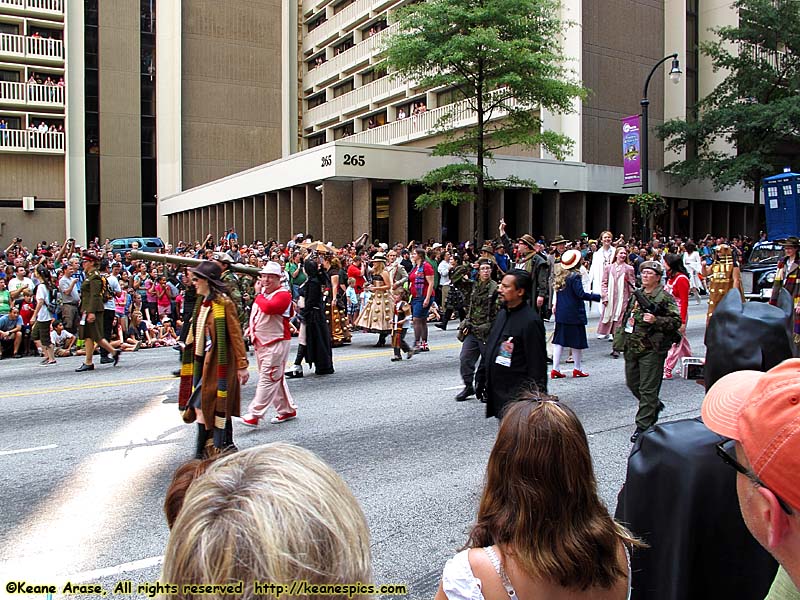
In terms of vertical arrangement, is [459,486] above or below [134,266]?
below

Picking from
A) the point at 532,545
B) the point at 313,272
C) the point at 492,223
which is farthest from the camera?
the point at 492,223

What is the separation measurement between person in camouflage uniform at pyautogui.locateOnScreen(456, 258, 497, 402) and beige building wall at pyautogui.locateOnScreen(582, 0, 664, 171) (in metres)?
25.5

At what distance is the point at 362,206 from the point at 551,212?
9.18 m

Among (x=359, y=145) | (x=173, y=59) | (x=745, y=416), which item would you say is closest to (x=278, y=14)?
(x=173, y=59)

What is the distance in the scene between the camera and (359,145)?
1067 inches

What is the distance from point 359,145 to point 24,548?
23450 mm

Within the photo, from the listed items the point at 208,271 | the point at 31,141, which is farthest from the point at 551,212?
the point at 31,141

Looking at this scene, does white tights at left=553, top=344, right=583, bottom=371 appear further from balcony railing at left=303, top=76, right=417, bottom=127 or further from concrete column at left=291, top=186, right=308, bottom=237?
balcony railing at left=303, top=76, right=417, bottom=127

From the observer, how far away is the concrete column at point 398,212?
93.9ft

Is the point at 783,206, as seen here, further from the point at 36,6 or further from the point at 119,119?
the point at 36,6

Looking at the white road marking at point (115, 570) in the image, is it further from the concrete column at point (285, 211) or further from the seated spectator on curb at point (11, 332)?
the concrete column at point (285, 211)

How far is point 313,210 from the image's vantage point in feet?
97.2

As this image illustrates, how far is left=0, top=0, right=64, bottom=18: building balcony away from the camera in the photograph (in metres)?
42.0

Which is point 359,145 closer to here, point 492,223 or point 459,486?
point 492,223
